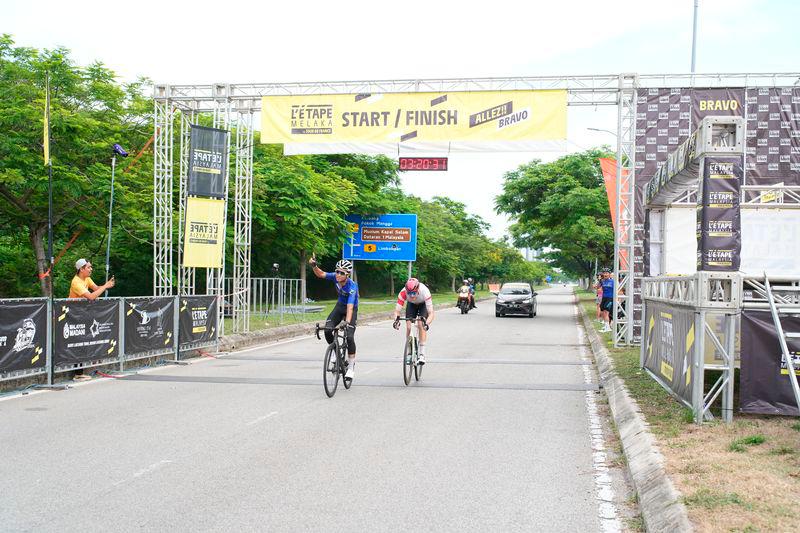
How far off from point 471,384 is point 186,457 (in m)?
6.05

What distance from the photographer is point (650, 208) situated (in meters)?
15.6

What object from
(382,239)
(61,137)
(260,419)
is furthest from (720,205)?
(382,239)

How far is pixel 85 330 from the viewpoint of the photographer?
39.6ft

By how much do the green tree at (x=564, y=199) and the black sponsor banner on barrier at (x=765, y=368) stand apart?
25.8 m

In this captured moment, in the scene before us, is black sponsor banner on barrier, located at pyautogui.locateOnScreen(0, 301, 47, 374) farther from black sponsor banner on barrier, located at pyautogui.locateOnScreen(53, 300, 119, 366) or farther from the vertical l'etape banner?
the vertical l'etape banner

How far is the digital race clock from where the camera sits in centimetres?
1841

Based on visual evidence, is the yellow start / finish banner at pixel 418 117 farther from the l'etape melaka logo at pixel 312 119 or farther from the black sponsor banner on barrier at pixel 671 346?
the black sponsor banner on barrier at pixel 671 346

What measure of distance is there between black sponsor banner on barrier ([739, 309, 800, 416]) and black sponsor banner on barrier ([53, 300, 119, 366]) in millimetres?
9565

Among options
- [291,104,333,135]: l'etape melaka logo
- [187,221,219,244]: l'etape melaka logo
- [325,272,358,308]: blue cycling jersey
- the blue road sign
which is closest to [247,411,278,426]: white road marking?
[325,272,358,308]: blue cycling jersey

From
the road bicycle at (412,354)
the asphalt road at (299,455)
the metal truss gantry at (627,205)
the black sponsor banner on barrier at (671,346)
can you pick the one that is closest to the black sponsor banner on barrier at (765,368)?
the black sponsor banner on barrier at (671,346)

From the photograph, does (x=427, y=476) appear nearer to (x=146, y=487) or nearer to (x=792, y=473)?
(x=146, y=487)

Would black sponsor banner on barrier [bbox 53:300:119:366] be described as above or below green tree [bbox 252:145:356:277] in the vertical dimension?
below

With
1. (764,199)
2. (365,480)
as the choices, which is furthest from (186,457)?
(764,199)

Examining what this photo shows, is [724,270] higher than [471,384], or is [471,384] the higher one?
[724,270]
